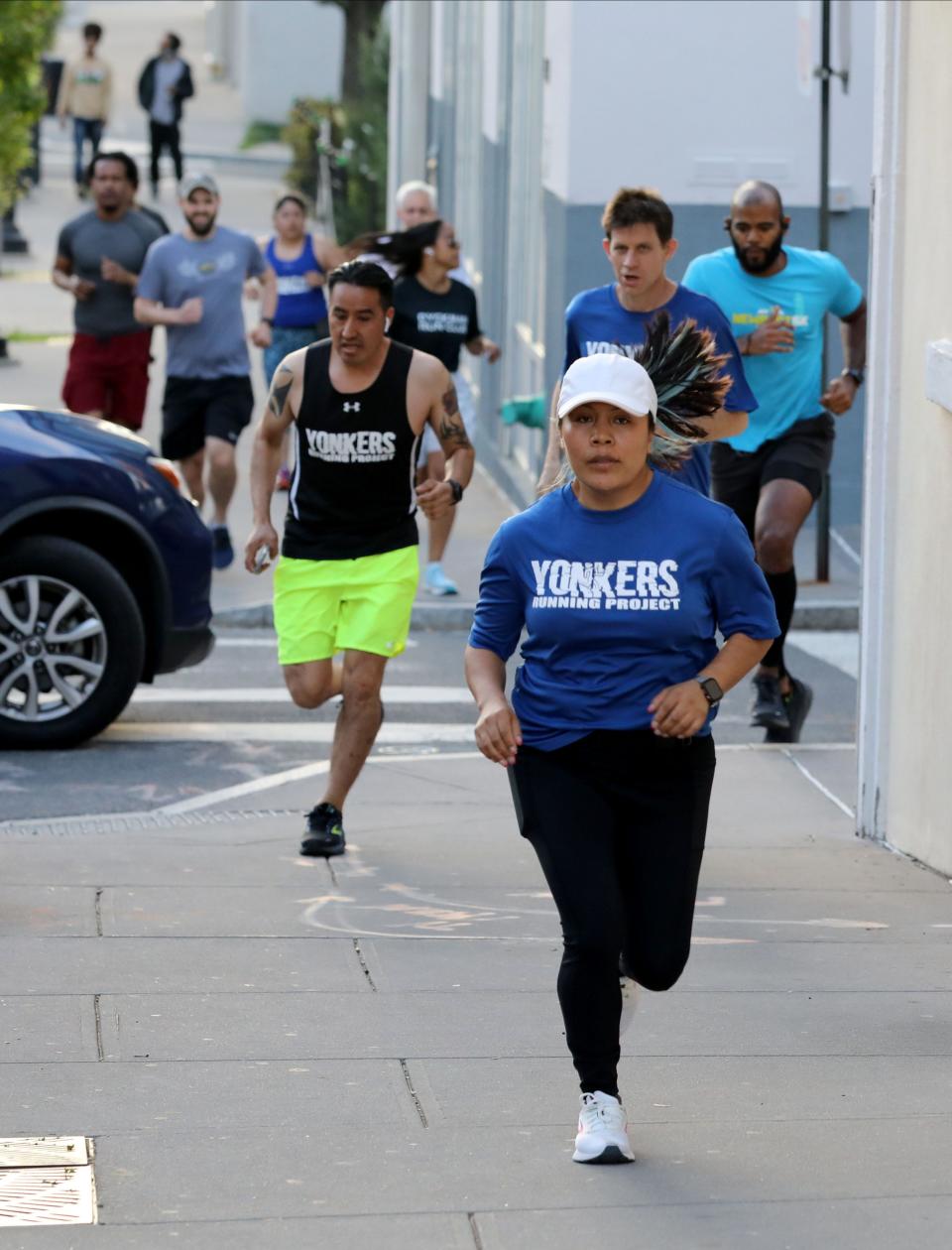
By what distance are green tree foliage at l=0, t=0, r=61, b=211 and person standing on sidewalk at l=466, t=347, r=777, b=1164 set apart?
580 inches

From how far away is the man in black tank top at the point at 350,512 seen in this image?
7.85 meters

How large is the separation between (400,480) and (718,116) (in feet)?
23.7

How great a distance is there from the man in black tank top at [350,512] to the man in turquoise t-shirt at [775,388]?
1.71 m

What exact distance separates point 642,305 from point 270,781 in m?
2.42

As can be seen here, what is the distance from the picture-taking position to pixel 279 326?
601 inches

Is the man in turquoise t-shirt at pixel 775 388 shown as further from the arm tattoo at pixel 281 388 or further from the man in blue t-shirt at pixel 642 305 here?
the arm tattoo at pixel 281 388

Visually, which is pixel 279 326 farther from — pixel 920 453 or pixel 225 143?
pixel 225 143

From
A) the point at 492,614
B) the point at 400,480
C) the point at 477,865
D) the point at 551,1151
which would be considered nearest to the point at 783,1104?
the point at 551,1151

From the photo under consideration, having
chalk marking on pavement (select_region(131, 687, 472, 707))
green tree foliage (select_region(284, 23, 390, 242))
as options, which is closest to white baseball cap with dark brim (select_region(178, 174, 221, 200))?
chalk marking on pavement (select_region(131, 687, 472, 707))

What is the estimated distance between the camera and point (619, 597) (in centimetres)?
487

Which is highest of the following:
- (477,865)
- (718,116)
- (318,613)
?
(718,116)

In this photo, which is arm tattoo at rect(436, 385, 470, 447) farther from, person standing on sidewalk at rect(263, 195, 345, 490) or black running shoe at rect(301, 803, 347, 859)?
person standing on sidewalk at rect(263, 195, 345, 490)

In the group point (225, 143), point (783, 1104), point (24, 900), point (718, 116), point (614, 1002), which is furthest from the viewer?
point (225, 143)

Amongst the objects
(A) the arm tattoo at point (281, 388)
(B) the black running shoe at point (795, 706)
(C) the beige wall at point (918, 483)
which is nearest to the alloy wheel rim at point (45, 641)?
(A) the arm tattoo at point (281, 388)
